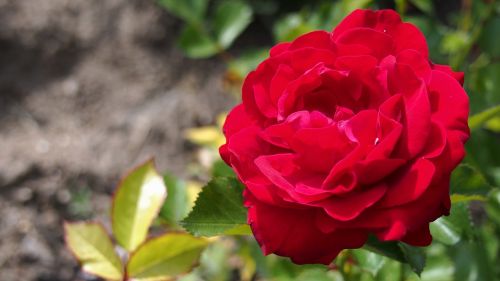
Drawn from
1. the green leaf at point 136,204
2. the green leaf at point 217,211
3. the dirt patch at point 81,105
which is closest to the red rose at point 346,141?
the green leaf at point 217,211

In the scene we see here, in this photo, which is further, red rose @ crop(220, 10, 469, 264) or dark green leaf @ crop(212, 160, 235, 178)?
dark green leaf @ crop(212, 160, 235, 178)

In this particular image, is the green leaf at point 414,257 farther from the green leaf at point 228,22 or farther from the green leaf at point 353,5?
the green leaf at point 228,22

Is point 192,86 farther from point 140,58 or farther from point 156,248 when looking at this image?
point 156,248

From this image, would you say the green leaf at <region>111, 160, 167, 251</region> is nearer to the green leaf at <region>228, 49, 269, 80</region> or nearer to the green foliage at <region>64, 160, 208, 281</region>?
the green foliage at <region>64, 160, 208, 281</region>

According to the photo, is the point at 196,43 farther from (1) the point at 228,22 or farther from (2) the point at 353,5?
(2) the point at 353,5

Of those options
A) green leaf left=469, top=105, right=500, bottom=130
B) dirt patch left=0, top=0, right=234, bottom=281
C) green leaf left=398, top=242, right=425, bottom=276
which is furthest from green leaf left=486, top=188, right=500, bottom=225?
dirt patch left=0, top=0, right=234, bottom=281

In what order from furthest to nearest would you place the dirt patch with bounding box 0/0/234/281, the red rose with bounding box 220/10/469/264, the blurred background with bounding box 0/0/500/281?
the dirt patch with bounding box 0/0/234/281 → the blurred background with bounding box 0/0/500/281 → the red rose with bounding box 220/10/469/264

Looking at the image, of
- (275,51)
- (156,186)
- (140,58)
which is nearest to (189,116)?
(140,58)
